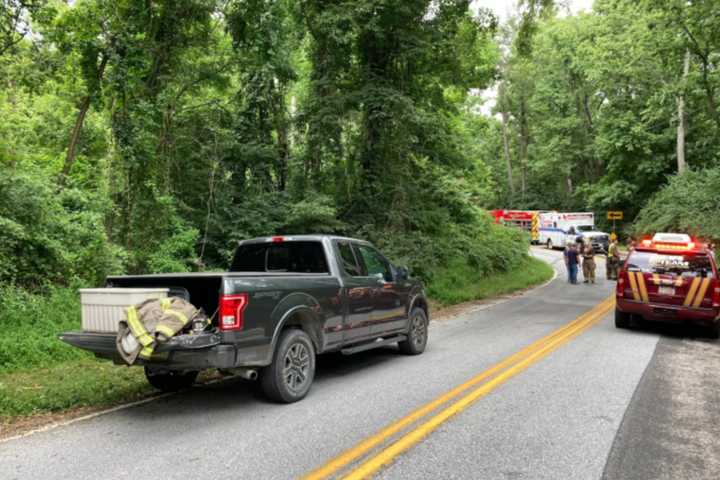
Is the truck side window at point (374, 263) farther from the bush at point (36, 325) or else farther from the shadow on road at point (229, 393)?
the bush at point (36, 325)

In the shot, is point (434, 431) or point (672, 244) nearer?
point (434, 431)

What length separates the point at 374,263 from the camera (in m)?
8.50

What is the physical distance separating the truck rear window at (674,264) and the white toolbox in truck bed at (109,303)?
9770mm

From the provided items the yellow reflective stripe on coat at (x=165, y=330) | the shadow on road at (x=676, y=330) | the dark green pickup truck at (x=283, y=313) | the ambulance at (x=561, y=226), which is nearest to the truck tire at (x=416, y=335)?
the dark green pickup truck at (x=283, y=313)

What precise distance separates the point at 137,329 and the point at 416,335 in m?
5.04

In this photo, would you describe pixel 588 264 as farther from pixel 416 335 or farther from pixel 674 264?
pixel 416 335

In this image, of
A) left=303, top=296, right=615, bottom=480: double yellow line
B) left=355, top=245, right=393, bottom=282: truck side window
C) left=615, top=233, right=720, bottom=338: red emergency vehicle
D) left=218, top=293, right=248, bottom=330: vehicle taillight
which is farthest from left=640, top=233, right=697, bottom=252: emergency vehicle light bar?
left=218, top=293, right=248, bottom=330: vehicle taillight

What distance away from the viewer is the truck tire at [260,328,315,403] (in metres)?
6.08

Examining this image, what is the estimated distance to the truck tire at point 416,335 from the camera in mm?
9000

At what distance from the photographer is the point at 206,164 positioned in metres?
15.4

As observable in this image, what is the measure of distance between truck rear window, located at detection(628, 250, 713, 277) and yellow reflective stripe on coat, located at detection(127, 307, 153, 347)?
32.8ft

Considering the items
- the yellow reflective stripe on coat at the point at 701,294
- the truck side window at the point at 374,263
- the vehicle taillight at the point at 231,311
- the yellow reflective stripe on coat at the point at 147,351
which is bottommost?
the yellow reflective stripe on coat at the point at 701,294

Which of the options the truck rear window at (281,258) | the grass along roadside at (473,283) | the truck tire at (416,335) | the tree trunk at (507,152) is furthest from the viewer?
the tree trunk at (507,152)

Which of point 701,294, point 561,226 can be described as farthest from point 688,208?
point 701,294
